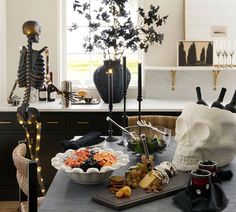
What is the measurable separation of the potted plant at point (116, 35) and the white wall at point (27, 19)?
1.07 ft

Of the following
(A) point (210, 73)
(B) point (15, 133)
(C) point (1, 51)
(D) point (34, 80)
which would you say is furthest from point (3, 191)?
(A) point (210, 73)

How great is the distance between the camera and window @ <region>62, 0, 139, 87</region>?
472 cm

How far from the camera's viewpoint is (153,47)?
4.58 m

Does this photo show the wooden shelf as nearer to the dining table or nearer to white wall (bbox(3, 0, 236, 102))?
white wall (bbox(3, 0, 236, 102))

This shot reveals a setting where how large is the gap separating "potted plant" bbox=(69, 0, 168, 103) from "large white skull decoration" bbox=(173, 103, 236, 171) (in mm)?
2143

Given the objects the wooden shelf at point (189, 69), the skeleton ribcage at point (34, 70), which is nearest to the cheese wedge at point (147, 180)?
the skeleton ribcage at point (34, 70)

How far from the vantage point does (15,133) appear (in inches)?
157

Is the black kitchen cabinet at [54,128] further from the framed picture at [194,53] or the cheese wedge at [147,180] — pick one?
the cheese wedge at [147,180]

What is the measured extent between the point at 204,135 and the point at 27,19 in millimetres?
3082

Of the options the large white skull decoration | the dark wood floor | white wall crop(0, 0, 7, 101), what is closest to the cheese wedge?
the large white skull decoration

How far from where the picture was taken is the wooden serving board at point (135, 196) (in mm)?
1642

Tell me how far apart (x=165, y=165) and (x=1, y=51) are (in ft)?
9.66

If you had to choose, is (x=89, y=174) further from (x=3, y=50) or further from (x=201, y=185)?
Answer: (x=3, y=50)

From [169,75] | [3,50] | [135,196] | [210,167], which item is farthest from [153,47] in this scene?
[135,196]
